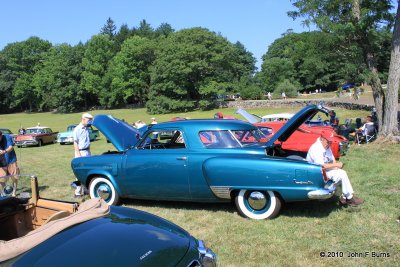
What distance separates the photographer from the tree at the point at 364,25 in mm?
13195

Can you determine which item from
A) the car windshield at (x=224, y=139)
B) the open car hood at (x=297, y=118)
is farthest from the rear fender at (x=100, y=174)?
the open car hood at (x=297, y=118)

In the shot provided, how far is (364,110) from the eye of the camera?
31703 mm

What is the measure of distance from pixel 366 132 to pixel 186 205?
9.56 meters

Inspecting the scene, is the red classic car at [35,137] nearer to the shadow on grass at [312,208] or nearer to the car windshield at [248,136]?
the car windshield at [248,136]

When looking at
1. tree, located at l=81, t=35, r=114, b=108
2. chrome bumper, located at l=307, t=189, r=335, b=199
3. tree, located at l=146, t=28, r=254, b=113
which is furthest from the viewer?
tree, located at l=81, t=35, r=114, b=108

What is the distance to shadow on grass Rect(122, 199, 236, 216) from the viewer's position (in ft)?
22.6

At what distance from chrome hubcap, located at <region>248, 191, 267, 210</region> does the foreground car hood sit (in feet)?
8.64

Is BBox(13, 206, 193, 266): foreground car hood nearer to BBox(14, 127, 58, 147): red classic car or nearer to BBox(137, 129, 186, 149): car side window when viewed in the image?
BBox(137, 129, 186, 149): car side window

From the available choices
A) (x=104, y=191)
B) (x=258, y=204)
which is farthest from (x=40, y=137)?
(x=258, y=204)

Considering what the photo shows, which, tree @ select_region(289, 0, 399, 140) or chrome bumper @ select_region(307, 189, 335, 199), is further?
tree @ select_region(289, 0, 399, 140)

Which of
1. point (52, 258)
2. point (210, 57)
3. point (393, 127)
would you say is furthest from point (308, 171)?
point (210, 57)

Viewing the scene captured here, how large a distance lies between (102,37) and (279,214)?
251 ft

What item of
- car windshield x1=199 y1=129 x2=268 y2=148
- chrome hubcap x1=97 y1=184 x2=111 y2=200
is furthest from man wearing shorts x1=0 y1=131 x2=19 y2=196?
car windshield x1=199 y1=129 x2=268 y2=148

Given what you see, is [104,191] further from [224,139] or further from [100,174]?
[224,139]
